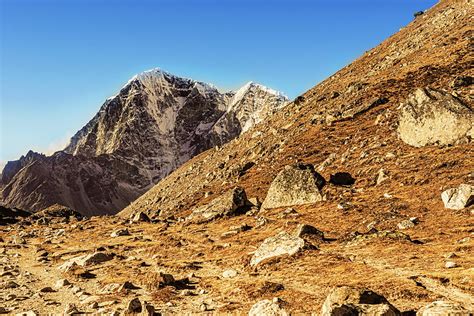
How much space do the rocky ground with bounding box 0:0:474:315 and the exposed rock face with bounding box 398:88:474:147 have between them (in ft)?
0.33

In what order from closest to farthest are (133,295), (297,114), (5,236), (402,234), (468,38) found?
(133,295), (402,234), (5,236), (468,38), (297,114)

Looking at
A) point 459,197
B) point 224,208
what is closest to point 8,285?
Result: point 224,208

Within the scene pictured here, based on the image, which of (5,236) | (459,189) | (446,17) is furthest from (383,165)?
(446,17)

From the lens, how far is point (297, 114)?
210 feet

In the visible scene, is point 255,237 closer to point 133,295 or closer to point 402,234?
point 402,234

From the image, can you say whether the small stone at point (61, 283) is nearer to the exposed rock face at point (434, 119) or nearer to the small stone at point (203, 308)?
the small stone at point (203, 308)

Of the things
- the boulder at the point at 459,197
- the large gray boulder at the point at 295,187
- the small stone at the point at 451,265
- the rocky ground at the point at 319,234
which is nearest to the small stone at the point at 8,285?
the rocky ground at the point at 319,234

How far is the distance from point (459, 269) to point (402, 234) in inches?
206

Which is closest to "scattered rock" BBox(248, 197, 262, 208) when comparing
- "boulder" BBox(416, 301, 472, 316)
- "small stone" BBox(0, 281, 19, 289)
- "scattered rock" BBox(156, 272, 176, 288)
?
"scattered rock" BBox(156, 272, 176, 288)

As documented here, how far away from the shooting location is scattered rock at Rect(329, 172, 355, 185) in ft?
111

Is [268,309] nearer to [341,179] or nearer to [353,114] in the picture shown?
[341,179]

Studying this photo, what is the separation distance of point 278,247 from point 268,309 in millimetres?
7717

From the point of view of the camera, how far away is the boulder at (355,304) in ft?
34.7

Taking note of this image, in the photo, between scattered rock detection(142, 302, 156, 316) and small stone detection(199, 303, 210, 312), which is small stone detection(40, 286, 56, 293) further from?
small stone detection(199, 303, 210, 312)
